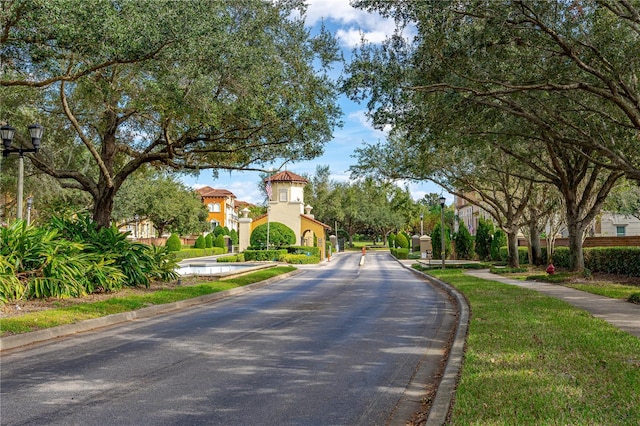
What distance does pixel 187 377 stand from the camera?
21.3 ft

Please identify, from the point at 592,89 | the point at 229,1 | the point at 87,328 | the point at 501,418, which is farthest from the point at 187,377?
the point at 229,1

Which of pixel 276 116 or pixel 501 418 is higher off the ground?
pixel 276 116

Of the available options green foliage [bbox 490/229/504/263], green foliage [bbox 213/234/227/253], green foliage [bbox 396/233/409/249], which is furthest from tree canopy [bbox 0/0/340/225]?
green foliage [bbox 396/233/409/249]

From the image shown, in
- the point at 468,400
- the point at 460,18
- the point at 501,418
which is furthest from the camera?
the point at 460,18

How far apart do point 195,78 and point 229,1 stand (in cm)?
305

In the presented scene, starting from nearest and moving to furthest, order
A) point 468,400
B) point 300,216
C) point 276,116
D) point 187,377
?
1. point 468,400
2. point 187,377
3. point 276,116
4. point 300,216

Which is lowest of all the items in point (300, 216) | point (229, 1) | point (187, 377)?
point (187, 377)

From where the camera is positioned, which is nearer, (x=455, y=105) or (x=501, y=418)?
(x=501, y=418)

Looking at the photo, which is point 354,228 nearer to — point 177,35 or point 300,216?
point 300,216

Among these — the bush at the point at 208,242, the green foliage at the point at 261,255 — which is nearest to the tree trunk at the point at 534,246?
the green foliage at the point at 261,255

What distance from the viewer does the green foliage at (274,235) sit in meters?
50.3

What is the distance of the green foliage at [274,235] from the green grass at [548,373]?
41.0 meters

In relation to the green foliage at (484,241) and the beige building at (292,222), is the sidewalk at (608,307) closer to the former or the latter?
the green foliage at (484,241)

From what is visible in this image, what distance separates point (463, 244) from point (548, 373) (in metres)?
46.3
